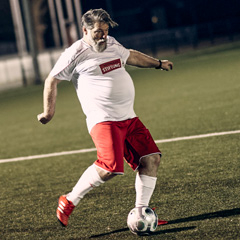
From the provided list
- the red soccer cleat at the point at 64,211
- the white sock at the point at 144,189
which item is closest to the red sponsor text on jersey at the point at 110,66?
the white sock at the point at 144,189

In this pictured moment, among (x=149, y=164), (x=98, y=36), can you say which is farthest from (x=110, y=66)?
(x=149, y=164)

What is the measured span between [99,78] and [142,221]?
1.21 metres

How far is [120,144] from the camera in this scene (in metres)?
4.66

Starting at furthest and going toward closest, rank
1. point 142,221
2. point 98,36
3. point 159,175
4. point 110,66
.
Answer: point 159,175 → point 110,66 → point 98,36 → point 142,221

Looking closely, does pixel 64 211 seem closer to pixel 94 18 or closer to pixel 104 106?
pixel 104 106

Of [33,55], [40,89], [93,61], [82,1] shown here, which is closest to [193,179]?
[93,61]

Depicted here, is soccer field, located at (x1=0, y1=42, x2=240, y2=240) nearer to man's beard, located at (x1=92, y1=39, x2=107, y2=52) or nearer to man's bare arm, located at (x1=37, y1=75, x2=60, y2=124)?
man's bare arm, located at (x1=37, y1=75, x2=60, y2=124)

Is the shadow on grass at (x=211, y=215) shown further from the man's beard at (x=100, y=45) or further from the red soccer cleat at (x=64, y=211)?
the man's beard at (x=100, y=45)

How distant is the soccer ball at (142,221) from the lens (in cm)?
451

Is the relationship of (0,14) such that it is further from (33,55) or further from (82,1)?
(33,55)

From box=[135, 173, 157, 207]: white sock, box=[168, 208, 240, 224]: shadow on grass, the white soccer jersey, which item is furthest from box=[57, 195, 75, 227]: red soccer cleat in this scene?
box=[168, 208, 240, 224]: shadow on grass

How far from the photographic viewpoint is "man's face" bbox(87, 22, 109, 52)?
458cm

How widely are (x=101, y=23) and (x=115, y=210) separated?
177 cm

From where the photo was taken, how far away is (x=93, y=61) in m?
4.67
